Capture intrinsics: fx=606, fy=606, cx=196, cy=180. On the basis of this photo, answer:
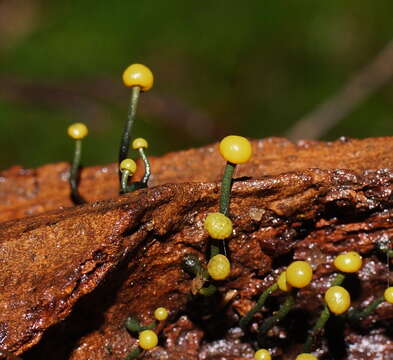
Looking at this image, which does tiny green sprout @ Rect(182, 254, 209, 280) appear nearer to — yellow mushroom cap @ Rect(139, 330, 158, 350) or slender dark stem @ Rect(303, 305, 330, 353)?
yellow mushroom cap @ Rect(139, 330, 158, 350)

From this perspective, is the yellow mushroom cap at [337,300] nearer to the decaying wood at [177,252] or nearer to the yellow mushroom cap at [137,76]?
the decaying wood at [177,252]

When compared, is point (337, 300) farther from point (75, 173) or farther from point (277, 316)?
point (75, 173)

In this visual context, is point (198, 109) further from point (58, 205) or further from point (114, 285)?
point (114, 285)

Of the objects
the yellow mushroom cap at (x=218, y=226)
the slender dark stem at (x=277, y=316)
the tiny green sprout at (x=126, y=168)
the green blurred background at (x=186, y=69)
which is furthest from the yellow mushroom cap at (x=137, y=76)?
the green blurred background at (x=186, y=69)

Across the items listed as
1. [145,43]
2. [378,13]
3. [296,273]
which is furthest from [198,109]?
[296,273]

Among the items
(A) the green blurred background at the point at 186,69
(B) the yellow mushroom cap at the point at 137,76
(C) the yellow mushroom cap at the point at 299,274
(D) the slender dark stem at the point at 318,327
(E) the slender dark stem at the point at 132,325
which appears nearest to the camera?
(C) the yellow mushroom cap at the point at 299,274

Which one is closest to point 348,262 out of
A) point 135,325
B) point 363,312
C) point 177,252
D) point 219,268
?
point 363,312

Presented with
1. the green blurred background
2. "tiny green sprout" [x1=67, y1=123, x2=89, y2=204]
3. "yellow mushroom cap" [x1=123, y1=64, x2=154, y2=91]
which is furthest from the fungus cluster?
the green blurred background
